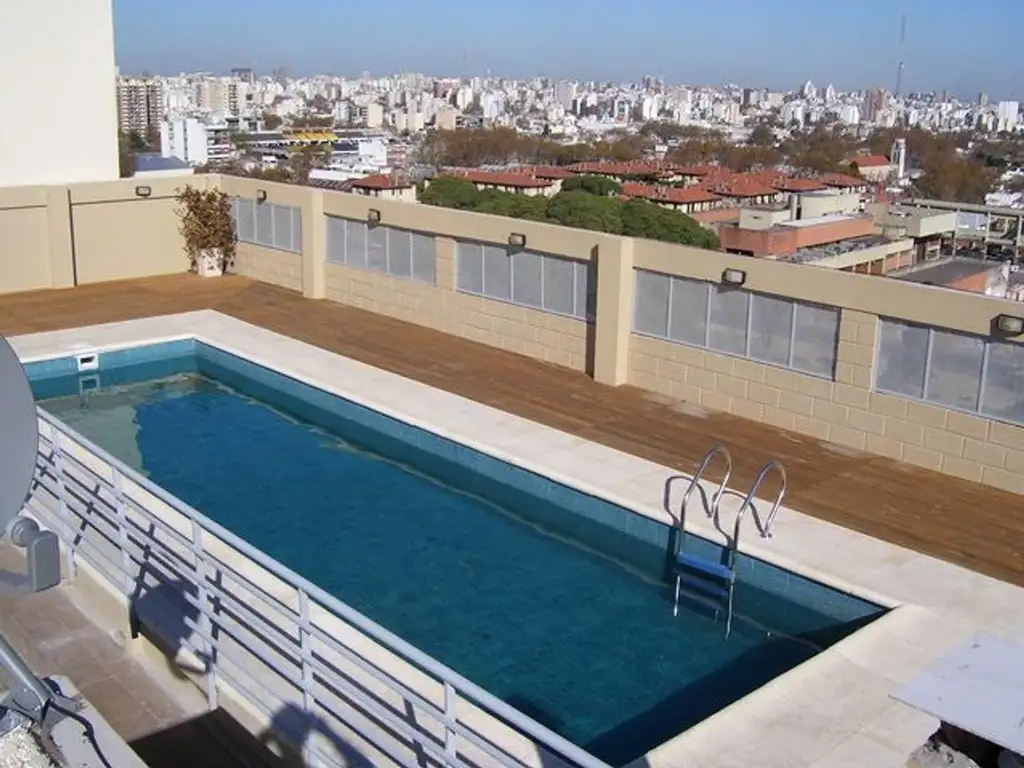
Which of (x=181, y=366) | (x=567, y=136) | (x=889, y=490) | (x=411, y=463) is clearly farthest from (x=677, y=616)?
(x=567, y=136)

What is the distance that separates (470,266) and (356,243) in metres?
3.07

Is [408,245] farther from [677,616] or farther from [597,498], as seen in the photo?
[677,616]

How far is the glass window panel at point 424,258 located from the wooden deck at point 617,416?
2.71 feet

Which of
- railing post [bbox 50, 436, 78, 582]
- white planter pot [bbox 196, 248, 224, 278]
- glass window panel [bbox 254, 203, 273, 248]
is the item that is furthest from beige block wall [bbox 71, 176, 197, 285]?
railing post [bbox 50, 436, 78, 582]

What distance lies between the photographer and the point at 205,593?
6246 millimetres

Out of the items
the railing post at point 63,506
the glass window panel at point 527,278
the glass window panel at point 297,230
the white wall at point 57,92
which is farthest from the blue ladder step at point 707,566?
the white wall at point 57,92

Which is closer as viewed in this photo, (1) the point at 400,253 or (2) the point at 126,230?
(1) the point at 400,253

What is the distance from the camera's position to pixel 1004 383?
36.2 ft

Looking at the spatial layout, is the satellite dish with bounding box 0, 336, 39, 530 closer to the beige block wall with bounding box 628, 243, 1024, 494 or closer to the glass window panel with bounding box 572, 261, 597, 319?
the beige block wall with bounding box 628, 243, 1024, 494

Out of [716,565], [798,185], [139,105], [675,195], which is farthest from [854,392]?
[139,105]

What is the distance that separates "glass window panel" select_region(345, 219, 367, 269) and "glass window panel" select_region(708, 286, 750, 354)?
7336 mm

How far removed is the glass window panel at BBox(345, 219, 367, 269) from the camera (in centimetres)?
1891

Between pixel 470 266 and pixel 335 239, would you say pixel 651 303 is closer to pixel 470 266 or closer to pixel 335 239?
pixel 470 266

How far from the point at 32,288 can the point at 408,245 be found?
7.41 meters
